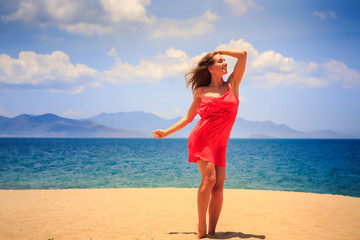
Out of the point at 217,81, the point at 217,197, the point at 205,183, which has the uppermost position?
the point at 217,81

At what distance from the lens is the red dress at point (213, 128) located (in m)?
4.41

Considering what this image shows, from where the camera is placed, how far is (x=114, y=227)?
6102 mm

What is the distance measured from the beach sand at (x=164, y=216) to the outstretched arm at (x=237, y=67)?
87.5 inches

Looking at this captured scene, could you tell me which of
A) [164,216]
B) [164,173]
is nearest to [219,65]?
[164,216]

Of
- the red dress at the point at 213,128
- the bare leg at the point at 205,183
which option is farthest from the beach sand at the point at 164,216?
the red dress at the point at 213,128

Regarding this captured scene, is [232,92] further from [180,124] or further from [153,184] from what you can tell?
[153,184]

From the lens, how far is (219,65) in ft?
14.8

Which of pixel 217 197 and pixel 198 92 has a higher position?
pixel 198 92

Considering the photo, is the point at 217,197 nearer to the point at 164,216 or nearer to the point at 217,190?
the point at 217,190

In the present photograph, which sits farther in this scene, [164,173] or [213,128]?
[164,173]

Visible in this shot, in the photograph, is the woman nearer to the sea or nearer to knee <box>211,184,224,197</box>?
knee <box>211,184,224,197</box>

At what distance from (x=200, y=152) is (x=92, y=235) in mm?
2562

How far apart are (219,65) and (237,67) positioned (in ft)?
1.03

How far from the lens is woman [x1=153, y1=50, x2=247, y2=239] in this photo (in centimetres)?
441
